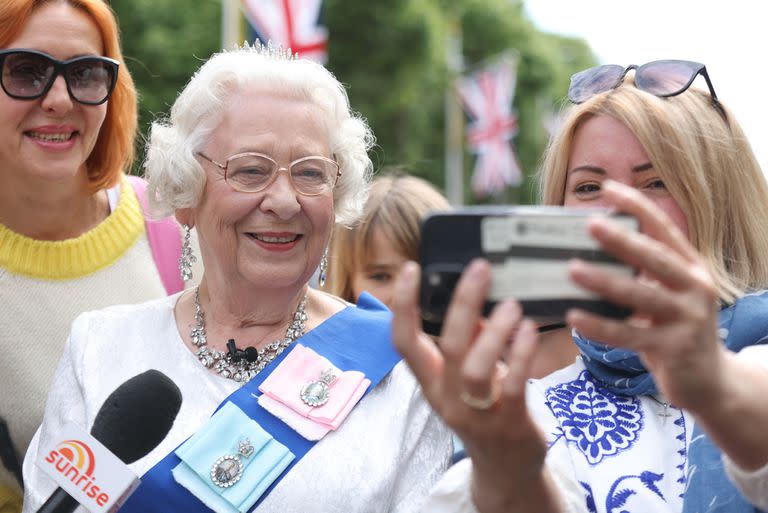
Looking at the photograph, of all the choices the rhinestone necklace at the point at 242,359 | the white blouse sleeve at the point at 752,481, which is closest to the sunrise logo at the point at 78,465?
the rhinestone necklace at the point at 242,359

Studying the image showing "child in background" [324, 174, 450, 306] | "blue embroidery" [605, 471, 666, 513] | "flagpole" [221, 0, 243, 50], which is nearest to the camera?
"blue embroidery" [605, 471, 666, 513]

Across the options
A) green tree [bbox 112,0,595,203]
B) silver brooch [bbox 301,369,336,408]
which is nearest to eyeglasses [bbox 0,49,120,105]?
silver brooch [bbox 301,369,336,408]

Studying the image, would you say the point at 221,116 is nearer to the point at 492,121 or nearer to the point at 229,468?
the point at 229,468

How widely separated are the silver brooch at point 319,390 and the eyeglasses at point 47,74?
1.34 meters

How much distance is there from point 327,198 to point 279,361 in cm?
48

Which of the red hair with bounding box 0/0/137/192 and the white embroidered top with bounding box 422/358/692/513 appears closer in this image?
the white embroidered top with bounding box 422/358/692/513

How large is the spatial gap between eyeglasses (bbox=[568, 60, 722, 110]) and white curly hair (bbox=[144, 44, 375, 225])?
716mm

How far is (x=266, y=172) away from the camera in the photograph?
9.02ft

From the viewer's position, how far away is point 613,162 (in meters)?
2.37

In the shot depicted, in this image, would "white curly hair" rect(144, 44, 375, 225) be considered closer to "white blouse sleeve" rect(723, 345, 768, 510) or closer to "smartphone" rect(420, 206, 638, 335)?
"smartphone" rect(420, 206, 638, 335)

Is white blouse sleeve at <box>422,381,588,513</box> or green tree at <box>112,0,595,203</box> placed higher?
white blouse sleeve at <box>422,381,588,513</box>

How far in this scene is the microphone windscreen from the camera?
98.0 inches

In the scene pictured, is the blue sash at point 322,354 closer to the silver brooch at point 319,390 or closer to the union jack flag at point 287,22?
the silver brooch at point 319,390

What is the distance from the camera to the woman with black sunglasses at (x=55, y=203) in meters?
3.20
